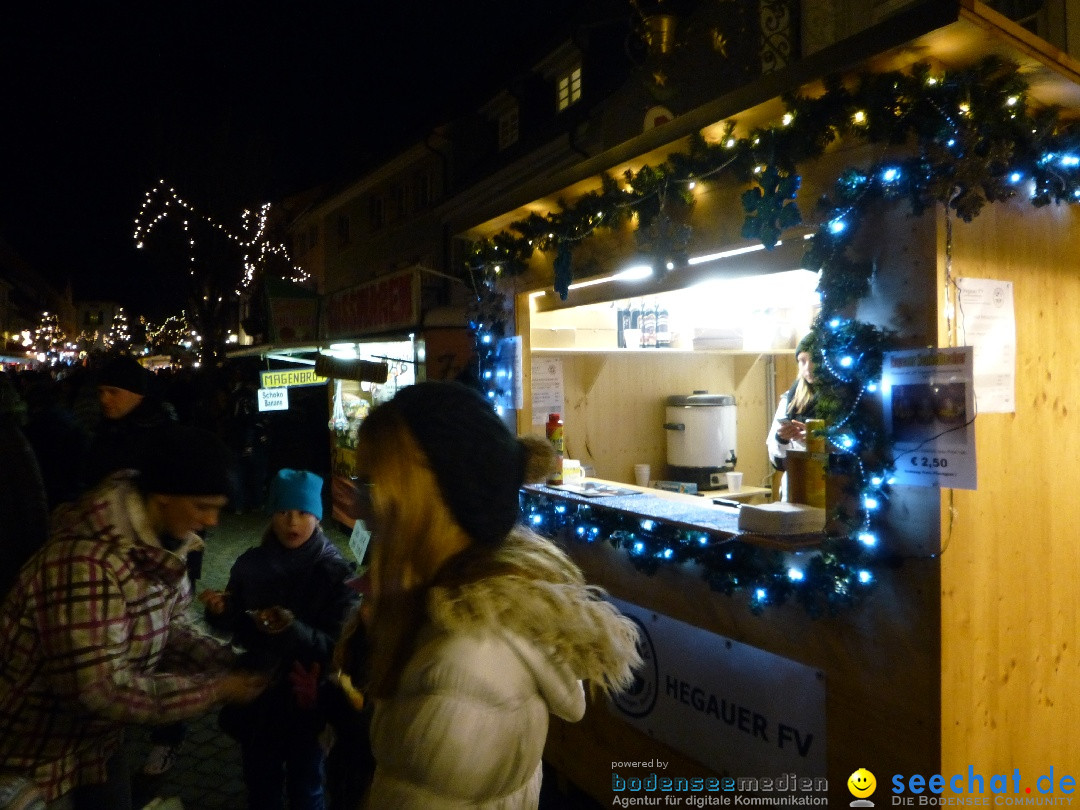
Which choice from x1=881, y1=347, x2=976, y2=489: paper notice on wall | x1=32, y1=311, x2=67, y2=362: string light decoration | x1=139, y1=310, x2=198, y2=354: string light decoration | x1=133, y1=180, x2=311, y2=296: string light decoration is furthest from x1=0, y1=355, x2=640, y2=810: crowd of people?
x1=32, y1=311, x2=67, y2=362: string light decoration

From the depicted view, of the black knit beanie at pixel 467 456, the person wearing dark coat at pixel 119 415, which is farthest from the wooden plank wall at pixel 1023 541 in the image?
the person wearing dark coat at pixel 119 415

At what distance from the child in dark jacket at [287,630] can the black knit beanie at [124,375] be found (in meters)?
1.81

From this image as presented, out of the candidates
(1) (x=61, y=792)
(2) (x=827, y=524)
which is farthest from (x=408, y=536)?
(2) (x=827, y=524)

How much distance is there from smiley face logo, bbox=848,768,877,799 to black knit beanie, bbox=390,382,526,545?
2.46 m

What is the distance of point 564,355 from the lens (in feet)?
22.7

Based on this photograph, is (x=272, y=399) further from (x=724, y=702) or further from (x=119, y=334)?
(x=119, y=334)

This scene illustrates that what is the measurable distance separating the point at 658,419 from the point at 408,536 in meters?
6.45

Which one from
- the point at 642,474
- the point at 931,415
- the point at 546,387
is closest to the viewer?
the point at 931,415

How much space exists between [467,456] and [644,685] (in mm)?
3210

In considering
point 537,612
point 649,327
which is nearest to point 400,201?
point 649,327

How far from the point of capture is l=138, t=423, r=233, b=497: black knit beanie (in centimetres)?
232

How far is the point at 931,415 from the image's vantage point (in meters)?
2.82

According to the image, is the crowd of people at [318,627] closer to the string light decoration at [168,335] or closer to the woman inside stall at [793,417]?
the woman inside stall at [793,417]

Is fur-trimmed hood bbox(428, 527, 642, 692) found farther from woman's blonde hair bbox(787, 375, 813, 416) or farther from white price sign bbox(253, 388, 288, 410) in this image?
white price sign bbox(253, 388, 288, 410)
